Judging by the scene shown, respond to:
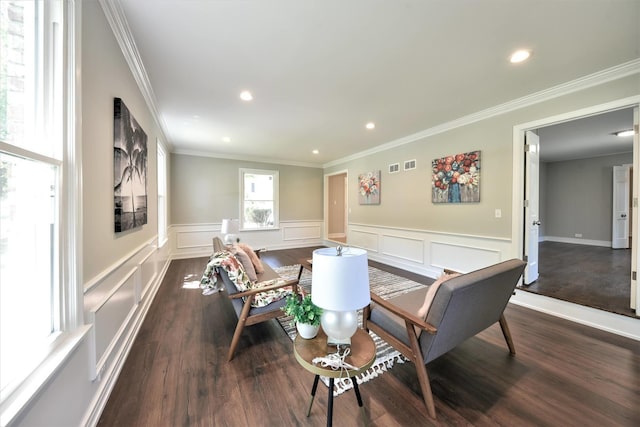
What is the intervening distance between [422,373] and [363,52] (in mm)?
2504

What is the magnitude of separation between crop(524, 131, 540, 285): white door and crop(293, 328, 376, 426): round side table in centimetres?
304

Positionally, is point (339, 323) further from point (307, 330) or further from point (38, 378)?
point (38, 378)

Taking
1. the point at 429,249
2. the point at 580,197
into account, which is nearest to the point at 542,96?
the point at 429,249

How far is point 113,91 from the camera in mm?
1794

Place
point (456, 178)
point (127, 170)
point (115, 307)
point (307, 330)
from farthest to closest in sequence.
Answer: point (456, 178)
point (127, 170)
point (115, 307)
point (307, 330)

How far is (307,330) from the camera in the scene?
1.34 meters

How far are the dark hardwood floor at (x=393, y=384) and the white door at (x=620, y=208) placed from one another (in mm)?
5756

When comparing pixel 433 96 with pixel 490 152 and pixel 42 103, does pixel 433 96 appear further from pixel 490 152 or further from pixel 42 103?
pixel 42 103

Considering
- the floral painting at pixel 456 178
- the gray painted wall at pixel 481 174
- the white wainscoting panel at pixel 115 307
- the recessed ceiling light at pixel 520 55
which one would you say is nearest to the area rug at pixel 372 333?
the gray painted wall at pixel 481 174

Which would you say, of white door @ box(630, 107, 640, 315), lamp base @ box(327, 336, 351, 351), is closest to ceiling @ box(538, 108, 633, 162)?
white door @ box(630, 107, 640, 315)

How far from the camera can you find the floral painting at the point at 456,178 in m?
3.48

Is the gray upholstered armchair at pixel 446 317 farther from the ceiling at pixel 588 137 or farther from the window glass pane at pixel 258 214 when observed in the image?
the window glass pane at pixel 258 214

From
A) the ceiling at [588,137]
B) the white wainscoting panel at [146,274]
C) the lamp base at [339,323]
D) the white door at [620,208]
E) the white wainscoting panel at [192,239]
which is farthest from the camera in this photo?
the white door at [620,208]

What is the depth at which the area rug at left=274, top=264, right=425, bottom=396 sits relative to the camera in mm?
1718
